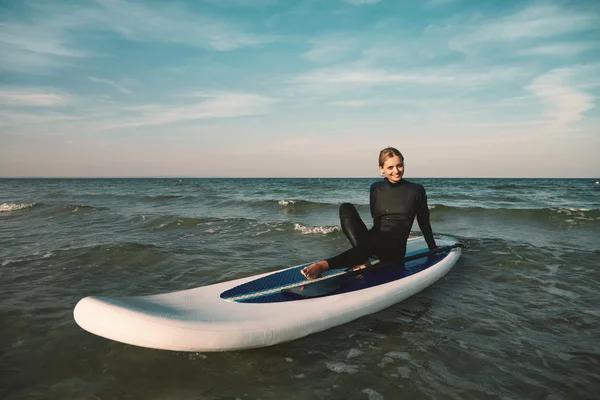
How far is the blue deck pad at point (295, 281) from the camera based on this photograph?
3801 millimetres

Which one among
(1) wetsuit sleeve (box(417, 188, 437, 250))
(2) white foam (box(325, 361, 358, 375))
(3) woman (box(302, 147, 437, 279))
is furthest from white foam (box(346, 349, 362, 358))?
(1) wetsuit sleeve (box(417, 188, 437, 250))

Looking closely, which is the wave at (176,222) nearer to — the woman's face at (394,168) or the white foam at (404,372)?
the woman's face at (394,168)

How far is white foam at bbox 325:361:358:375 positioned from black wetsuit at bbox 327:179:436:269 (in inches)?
57.4

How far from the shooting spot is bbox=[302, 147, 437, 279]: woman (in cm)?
446

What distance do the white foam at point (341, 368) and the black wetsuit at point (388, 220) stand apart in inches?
57.4

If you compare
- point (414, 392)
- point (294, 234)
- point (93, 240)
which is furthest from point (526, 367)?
point (93, 240)

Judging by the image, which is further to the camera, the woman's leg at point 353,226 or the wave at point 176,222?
the wave at point 176,222

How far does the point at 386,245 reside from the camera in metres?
4.89

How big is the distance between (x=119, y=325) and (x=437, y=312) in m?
3.65

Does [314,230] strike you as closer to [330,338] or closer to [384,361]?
[330,338]

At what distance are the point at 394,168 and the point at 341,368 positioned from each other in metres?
2.64

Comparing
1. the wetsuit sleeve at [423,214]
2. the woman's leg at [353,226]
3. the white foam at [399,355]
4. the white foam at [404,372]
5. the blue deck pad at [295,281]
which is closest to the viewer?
the white foam at [404,372]

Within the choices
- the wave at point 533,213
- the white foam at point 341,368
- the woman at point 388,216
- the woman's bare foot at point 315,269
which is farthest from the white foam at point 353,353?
the wave at point 533,213

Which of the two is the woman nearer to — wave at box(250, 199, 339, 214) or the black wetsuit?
the black wetsuit
